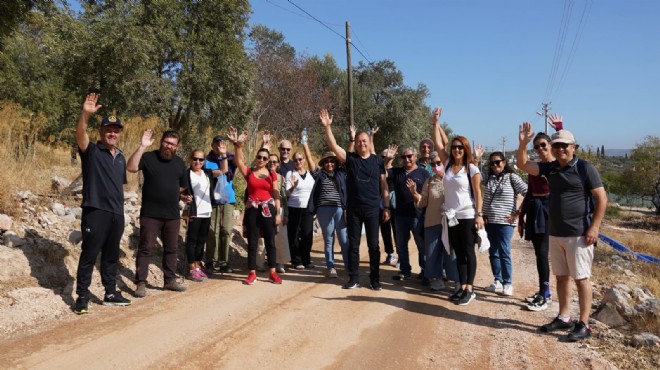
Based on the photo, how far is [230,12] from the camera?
16109 mm

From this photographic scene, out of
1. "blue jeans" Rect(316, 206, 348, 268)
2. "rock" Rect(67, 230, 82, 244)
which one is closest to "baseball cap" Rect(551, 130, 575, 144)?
"blue jeans" Rect(316, 206, 348, 268)

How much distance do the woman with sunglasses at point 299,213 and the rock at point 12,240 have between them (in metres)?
3.74

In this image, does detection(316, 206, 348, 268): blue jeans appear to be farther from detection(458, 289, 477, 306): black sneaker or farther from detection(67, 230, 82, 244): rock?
detection(67, 230, 82, 244): rock

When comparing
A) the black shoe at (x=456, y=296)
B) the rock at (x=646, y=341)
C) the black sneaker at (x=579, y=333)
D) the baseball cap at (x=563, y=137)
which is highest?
the baseball cap at (x=563, y=137)

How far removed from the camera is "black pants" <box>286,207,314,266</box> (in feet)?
25.1

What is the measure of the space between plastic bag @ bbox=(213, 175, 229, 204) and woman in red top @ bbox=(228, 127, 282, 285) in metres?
0.53

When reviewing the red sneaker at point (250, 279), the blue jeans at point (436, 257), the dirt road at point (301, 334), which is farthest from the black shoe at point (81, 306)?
the blue jeans at point (436, 257)

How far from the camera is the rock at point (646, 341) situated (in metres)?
4.30

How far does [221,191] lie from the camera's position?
6934 mm

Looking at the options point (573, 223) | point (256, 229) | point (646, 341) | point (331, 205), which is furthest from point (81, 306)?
point (646, 341)

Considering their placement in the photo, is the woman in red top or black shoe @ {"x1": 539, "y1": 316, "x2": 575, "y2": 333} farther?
the woman in red top

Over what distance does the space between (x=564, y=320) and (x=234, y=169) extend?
16.5 feet

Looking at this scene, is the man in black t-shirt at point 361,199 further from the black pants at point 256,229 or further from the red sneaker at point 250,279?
the red sneaker at point 250,279

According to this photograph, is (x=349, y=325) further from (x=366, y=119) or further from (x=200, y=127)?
(x=366, y=119)
